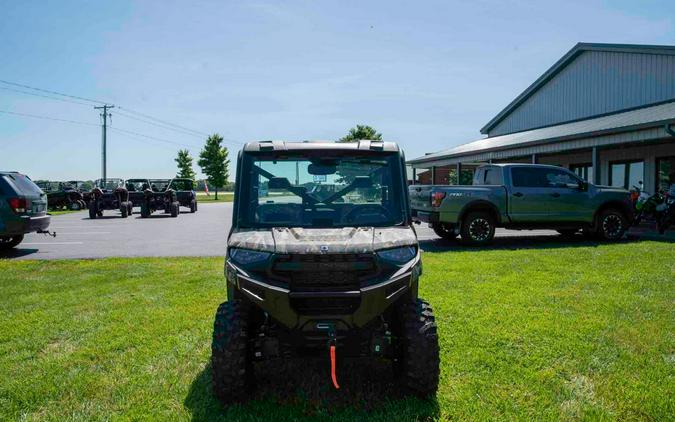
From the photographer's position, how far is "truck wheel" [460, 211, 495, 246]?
452 inches

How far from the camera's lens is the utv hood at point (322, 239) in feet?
10.2

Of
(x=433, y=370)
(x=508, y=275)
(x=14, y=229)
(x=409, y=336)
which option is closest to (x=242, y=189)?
(x=409, y=336)

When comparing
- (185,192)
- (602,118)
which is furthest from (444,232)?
(185,192)

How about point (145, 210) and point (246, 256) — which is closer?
point (246, 256)

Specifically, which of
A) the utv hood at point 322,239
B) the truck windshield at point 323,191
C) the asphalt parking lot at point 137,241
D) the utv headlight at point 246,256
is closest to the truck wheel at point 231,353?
the utv headlight at point 246,256

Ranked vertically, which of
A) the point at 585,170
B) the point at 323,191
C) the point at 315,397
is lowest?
the point at 315,397

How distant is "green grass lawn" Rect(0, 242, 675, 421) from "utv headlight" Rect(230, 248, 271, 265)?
1.04 meters

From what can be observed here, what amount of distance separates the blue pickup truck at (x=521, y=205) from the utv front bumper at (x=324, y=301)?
855cm

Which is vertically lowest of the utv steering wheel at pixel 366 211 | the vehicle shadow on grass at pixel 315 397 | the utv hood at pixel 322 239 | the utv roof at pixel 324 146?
the vehicle shadow on grass at pixel 315 397

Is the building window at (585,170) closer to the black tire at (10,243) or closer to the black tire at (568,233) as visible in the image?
the black tire at (568,233)

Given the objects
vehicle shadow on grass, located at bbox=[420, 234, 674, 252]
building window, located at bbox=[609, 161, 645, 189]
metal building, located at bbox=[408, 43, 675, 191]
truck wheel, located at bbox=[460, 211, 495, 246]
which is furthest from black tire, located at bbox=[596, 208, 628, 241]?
building window, located at bbox=[609, 161, 645, 189]

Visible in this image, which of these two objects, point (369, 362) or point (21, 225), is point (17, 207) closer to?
point (21, 225)

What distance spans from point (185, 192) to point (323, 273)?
2618 cm

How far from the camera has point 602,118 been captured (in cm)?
2175
